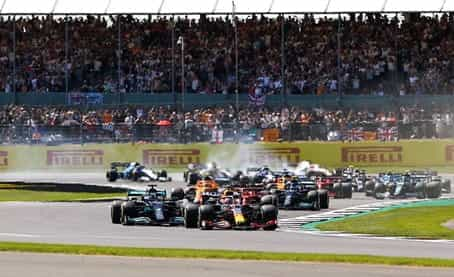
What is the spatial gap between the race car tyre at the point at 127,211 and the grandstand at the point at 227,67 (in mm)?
22331

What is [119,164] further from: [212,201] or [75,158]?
[212,201]

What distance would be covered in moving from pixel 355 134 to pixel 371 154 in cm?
121

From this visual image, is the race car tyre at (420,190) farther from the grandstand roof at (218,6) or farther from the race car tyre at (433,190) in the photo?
the grandstand roof at (218,6)

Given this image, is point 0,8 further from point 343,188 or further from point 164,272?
point 164,272

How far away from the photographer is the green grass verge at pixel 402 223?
961 inches

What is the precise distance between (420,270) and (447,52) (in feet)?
123

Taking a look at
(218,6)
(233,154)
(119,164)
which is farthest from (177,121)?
(218,6)

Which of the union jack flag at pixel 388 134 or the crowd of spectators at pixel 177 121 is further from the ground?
the crowd of spectators at pixel 177 121

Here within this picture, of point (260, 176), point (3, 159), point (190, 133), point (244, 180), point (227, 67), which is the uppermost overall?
point (227, 67)

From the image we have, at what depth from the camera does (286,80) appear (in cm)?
5372

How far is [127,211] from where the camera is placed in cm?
2791

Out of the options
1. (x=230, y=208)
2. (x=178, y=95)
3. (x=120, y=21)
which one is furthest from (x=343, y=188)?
(x=120, y=21)

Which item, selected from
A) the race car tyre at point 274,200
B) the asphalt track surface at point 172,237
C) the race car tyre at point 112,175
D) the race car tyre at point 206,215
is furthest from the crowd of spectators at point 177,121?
the race car tyre at point 206,215

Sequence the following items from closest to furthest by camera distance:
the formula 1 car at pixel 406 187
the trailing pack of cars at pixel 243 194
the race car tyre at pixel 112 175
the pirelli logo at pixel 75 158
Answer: the trailing pack of cars at pixel 243 194
the formula 1 car at pixel 406 187
the race car tyre at pixel 112 175
the pirelli logo at pixel 75 158
